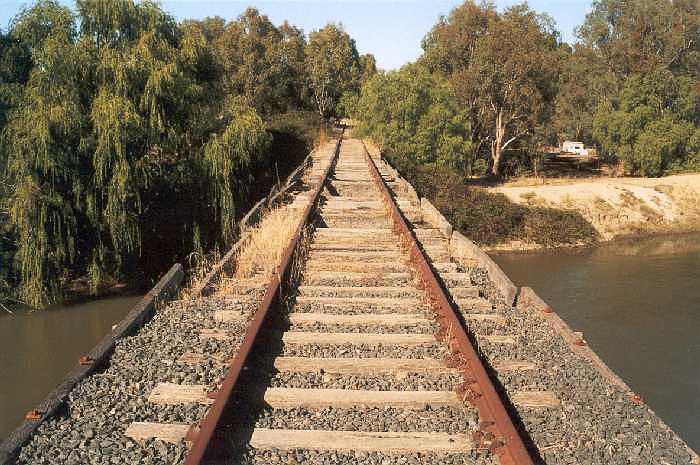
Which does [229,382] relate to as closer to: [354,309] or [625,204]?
[354,309]

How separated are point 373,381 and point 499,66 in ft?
117

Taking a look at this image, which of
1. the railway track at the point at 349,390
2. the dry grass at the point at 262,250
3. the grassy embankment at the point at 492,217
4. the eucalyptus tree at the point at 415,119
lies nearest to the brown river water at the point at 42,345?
the dry grass at the point at 262,250

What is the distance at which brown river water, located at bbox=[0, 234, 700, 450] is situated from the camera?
10203 millimetres

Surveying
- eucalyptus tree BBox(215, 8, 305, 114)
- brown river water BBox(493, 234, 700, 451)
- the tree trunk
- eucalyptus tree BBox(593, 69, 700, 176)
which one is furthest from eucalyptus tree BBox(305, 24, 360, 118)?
brown river water BBox(493, 234, 700, 451)

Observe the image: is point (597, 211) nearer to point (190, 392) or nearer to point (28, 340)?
point (28, 340)

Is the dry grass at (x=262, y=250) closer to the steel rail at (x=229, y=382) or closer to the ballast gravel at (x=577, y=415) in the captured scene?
the steel rail at (x=229, y=382)

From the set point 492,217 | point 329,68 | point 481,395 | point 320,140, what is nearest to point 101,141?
point 481,395

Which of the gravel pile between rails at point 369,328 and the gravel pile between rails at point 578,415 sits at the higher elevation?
the gravel pile between rails at point 369,328

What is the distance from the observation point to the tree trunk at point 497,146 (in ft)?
131

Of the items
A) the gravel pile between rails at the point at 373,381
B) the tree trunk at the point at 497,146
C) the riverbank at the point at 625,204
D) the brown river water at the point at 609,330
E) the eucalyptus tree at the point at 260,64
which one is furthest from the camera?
the eucalyptus tree at the point at 260,64

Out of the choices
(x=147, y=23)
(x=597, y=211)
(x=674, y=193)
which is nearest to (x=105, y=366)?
(x=147, y=23)

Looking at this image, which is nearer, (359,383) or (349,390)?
(349,390)

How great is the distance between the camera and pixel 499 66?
3678cm

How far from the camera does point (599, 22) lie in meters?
44.6
